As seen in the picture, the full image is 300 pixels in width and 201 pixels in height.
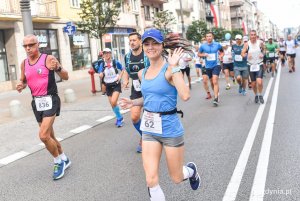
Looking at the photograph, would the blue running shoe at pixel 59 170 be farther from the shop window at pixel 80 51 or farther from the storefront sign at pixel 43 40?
the shop window at pixel 80 51

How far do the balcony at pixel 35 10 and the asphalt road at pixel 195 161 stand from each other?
15.2 meters

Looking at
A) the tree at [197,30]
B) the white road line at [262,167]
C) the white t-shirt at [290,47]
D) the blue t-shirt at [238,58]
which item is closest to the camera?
the white road line at [262,167]

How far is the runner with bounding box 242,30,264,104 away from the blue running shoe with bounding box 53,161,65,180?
6.41 m

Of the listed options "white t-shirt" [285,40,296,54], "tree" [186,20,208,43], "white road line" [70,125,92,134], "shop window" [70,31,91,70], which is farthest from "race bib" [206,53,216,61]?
"tree" [186,20,208,43]

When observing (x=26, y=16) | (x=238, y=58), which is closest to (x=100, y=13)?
(x=26, y=16)

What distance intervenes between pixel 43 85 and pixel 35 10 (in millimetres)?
20163

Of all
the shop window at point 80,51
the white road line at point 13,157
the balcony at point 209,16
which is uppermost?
the balcony at point 209,16

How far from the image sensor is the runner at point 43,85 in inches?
218

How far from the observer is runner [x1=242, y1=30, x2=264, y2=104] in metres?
10.9

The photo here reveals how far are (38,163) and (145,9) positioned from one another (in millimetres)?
37755

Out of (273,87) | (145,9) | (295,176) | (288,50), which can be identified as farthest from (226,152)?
(145,9)

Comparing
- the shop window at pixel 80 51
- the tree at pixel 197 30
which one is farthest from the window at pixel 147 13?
the shop window at pixel 80 51

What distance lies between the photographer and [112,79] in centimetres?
926

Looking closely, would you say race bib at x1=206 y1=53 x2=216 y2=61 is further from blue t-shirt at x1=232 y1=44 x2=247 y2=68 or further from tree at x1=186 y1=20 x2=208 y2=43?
tree at x1=186 y1=20 x2=208 y2=43
